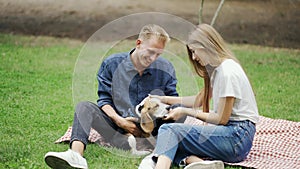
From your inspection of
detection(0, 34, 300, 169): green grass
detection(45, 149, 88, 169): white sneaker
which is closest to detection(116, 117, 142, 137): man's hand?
detection(0, 34, 300, 169): green grass

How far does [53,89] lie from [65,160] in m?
2.87

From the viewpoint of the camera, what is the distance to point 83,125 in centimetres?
412

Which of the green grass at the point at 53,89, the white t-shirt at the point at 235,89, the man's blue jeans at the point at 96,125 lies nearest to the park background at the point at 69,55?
the green grass at the point at 53,89

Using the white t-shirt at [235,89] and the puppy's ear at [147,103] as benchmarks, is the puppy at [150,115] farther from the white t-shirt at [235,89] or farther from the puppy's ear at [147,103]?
the white t-shirt at [235,89]

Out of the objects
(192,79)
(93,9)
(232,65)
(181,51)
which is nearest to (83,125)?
(192,79)

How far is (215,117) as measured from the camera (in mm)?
3902

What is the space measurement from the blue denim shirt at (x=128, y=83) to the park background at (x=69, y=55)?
344mm

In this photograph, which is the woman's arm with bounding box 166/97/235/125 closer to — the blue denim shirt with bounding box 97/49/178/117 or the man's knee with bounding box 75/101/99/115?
the blue denim shirt with bounding box 97/49/178/117

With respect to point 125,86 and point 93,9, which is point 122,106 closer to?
point 125,86

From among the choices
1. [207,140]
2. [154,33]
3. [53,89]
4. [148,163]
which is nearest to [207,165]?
[207,140]

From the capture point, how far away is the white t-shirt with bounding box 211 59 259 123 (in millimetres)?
3848

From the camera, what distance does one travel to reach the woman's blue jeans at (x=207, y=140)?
3.84m

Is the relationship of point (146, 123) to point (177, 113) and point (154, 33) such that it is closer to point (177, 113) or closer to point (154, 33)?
point (177, 113)

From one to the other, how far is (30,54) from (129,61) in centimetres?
424
